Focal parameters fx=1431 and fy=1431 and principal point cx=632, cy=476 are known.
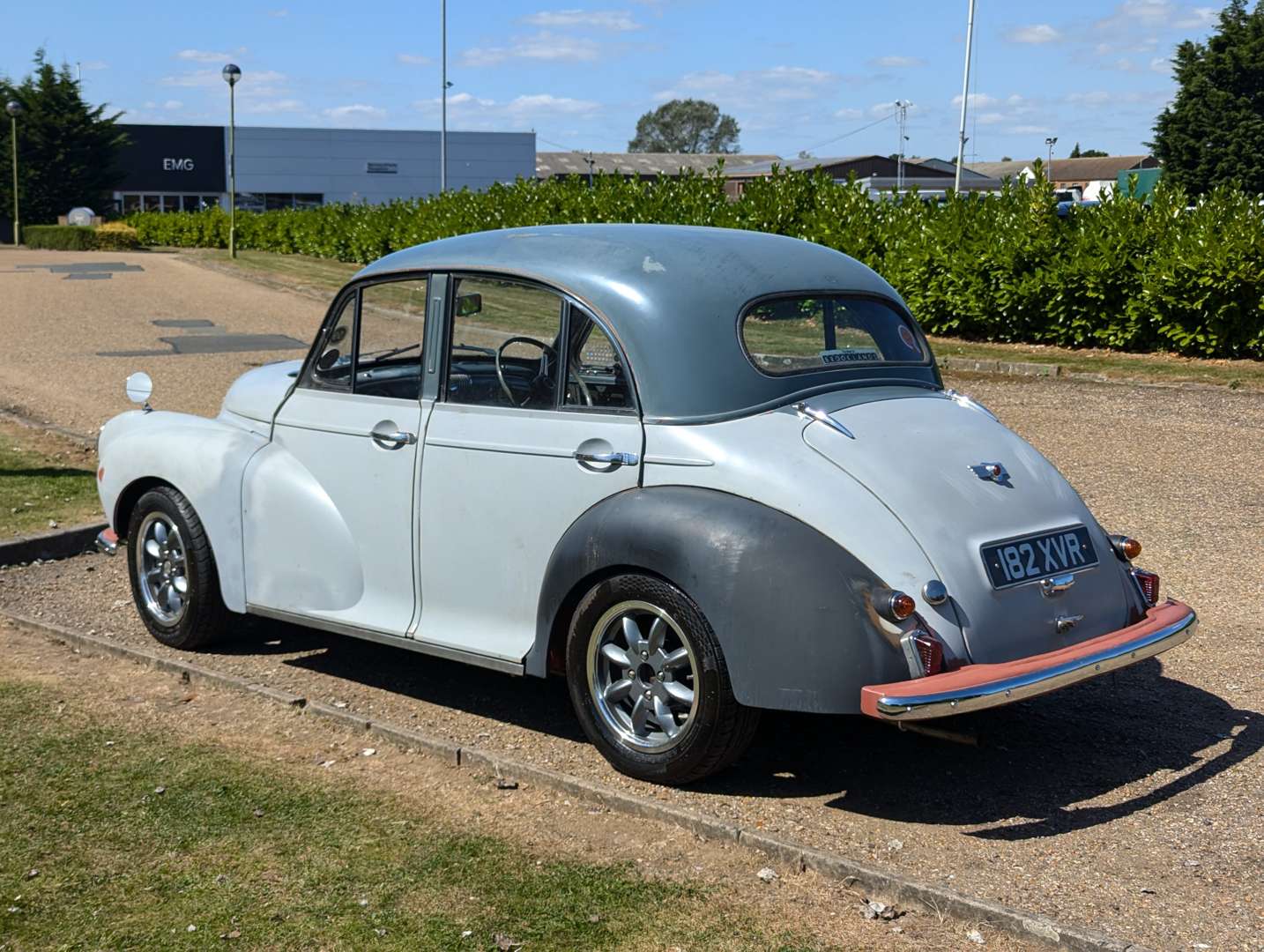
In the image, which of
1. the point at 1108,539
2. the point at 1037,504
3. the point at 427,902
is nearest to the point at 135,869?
the point at 427,902

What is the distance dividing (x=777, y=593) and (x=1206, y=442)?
25.6ft

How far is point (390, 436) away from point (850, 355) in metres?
1.74

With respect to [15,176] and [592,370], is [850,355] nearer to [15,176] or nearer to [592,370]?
[592,370]

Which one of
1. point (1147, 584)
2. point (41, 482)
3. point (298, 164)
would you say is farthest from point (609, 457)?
point (298, 164)

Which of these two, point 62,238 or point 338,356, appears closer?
point 338,356

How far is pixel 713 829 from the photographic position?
4.24m

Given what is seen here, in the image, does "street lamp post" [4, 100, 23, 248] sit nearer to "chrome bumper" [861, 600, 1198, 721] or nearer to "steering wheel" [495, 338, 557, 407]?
"steering wheel" [495, 338, 557, 407]

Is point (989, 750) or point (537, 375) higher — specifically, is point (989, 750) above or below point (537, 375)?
below

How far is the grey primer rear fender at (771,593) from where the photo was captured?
417 cm

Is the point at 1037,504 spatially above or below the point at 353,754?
above

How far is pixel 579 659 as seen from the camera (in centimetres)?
476

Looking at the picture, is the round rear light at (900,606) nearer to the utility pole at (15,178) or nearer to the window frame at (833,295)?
the window frame at (833,295)

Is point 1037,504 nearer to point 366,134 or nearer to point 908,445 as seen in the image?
point 908,445

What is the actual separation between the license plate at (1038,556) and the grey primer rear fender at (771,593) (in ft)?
1.41
